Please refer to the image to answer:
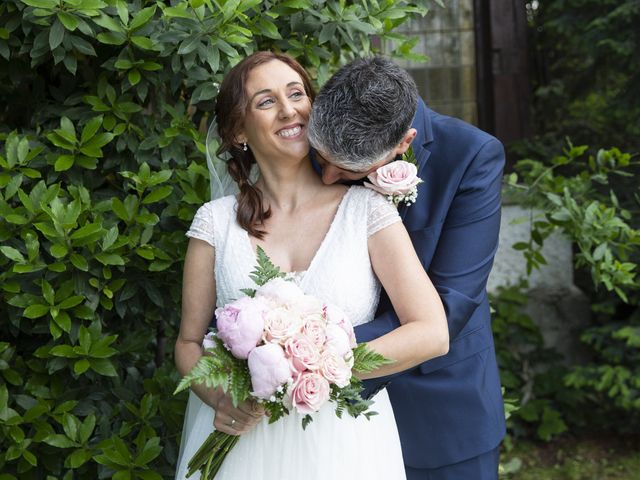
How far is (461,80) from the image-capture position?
18.8ft

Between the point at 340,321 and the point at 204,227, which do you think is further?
the point at 204,227

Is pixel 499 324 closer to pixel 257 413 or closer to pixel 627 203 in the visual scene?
pixel 627 203

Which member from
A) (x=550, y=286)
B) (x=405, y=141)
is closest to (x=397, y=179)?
(x=405, y=141)

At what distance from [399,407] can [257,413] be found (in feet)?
1.96

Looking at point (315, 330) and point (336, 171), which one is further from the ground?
point (336, 171)

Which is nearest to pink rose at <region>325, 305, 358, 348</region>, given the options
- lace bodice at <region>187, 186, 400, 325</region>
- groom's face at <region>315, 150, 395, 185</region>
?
lace bodice at <region>187, 186, 400, 325</region>

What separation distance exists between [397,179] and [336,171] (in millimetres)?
176

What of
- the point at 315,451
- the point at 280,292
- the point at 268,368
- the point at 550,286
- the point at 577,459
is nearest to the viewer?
the point at 268,368

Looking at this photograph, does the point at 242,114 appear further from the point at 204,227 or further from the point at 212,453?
the point at 212,453

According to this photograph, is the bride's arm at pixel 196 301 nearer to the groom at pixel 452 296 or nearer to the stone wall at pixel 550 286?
the groom at pixel 452 296

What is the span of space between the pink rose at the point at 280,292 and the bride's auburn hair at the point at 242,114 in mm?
383

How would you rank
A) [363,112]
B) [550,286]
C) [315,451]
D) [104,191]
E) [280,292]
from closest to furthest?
1. [280,292]
2. [363,112]
3. [315,451]
4. [104,191]
5. [550,286]

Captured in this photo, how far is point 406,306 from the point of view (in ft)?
7.34

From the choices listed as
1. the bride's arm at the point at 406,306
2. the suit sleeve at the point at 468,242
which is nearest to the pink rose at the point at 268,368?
the bride's arm at the point at 406,306
